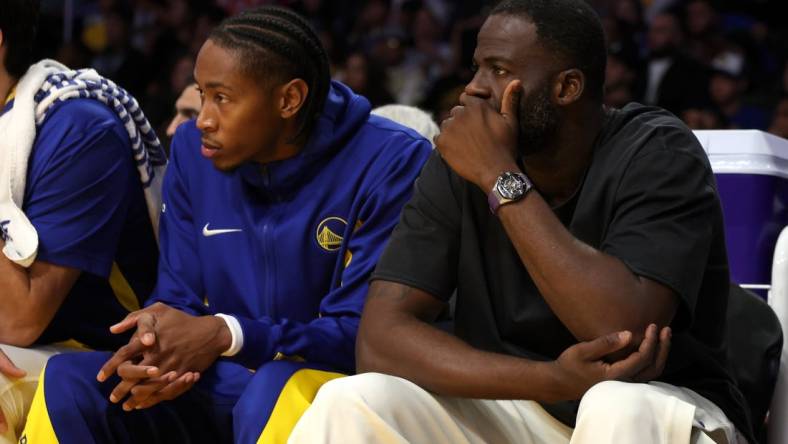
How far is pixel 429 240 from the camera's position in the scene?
8.88 feet

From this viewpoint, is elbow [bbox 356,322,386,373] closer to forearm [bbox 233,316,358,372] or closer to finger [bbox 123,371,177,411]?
forearm [bbox 233,316,358,372]

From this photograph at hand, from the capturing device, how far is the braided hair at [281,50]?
9.98 ft

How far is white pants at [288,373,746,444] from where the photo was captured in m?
2.17

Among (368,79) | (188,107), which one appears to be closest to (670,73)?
(368,79)

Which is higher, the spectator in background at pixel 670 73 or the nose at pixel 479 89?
A: the nose at pixel 479 89

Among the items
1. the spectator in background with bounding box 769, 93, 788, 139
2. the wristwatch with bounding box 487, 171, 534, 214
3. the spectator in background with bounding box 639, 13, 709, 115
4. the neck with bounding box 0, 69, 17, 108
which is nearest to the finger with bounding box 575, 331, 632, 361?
the wristwatch with bounding box 487, 171, 534, 214

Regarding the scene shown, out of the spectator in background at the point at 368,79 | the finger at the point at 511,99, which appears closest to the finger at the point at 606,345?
the finger at the point at 511,99

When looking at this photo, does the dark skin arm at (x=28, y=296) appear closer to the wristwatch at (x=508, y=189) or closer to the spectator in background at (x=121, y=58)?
the wristwatch at (x=508, y=189)

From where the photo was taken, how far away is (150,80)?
400 inches

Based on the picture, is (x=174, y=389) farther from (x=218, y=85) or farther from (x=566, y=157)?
(x=566, y=157)

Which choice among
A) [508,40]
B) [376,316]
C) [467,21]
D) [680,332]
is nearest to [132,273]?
[376,316]

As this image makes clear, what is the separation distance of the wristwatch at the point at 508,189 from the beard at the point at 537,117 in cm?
17

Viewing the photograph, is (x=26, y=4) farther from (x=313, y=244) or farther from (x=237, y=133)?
(x=313, y=244)

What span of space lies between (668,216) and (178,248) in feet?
4.36
